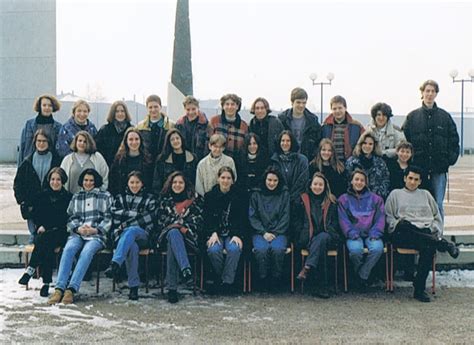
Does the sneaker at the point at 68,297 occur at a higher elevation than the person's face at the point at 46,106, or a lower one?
lower

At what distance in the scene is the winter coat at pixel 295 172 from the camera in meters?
6.44

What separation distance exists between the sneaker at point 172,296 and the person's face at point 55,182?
1647mm

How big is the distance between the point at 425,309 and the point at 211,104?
50.3 m

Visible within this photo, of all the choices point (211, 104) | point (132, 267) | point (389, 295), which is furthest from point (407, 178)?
point (211, 104)

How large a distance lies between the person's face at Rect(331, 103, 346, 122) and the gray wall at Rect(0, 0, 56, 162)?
2068 cm

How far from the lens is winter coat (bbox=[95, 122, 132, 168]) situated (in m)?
6.82

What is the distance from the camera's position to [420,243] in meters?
6.11

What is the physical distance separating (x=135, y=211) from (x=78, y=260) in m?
0.76

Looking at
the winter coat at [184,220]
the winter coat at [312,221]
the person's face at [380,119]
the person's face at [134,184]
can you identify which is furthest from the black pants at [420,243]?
the person's face at [134,184]

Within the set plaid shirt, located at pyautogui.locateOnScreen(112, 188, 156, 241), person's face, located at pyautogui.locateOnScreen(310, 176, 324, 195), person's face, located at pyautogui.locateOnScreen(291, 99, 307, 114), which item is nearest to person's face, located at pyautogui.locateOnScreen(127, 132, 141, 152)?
plaid shirt, located at pyautogui.locateOnScreen(112, 188, 156, 241)

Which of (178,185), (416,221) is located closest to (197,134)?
(178,185)

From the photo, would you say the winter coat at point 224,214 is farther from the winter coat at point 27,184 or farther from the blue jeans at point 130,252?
the winter coat at point 27,184

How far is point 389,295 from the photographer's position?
20.0 feet

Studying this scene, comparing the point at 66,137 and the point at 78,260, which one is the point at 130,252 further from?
the point at 66,137
